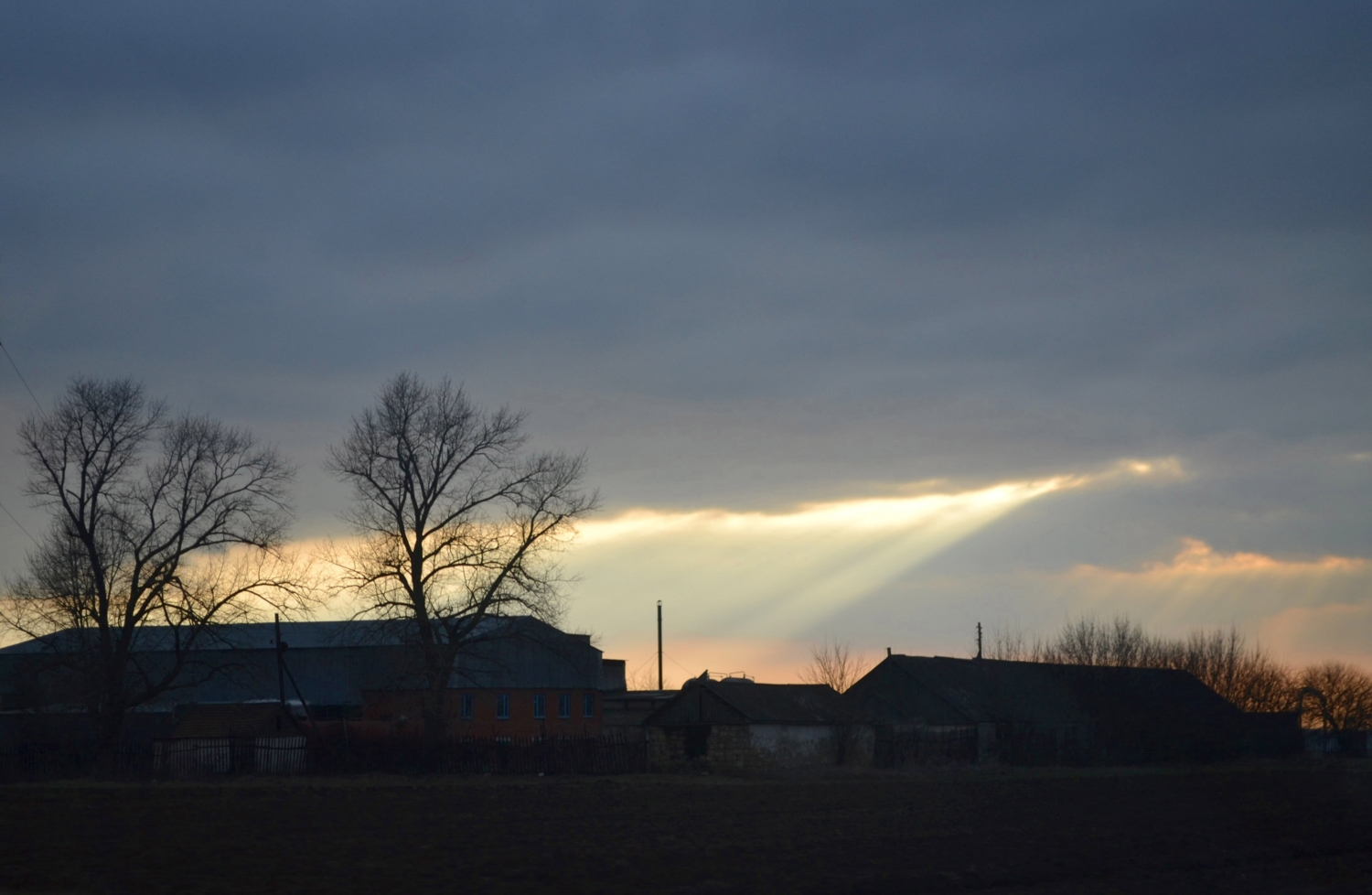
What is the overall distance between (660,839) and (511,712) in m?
49.8

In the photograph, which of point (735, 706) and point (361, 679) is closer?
point (735, 706)

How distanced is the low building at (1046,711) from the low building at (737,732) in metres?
4.15

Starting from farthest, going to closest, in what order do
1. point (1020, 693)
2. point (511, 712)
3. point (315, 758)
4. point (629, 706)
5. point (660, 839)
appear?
point (629, 706)
point (1020, 693)
point (511, 712)
point (315, 758)
point (660, 839)

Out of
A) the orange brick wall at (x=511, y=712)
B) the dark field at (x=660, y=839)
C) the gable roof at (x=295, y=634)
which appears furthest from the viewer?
the orange brick wall at (x=511, y=712)

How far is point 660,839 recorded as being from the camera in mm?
25641

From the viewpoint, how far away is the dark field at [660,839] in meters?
19.7

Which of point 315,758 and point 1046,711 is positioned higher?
point 315,758

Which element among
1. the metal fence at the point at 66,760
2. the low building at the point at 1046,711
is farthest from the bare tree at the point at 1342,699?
the metal fence at the point at 66,760

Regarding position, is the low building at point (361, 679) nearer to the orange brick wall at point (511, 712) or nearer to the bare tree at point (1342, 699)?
the orange brick wall at point (511, 712)

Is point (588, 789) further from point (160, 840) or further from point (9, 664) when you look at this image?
point (9, 664)

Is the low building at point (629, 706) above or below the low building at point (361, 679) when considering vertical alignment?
below

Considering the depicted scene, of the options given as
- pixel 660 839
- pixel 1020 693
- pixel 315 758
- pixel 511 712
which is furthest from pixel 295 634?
pixel 660 839

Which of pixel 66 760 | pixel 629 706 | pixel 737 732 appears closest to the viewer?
pixel 66 760

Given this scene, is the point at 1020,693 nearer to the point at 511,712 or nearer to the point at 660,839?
the point at 511,712
